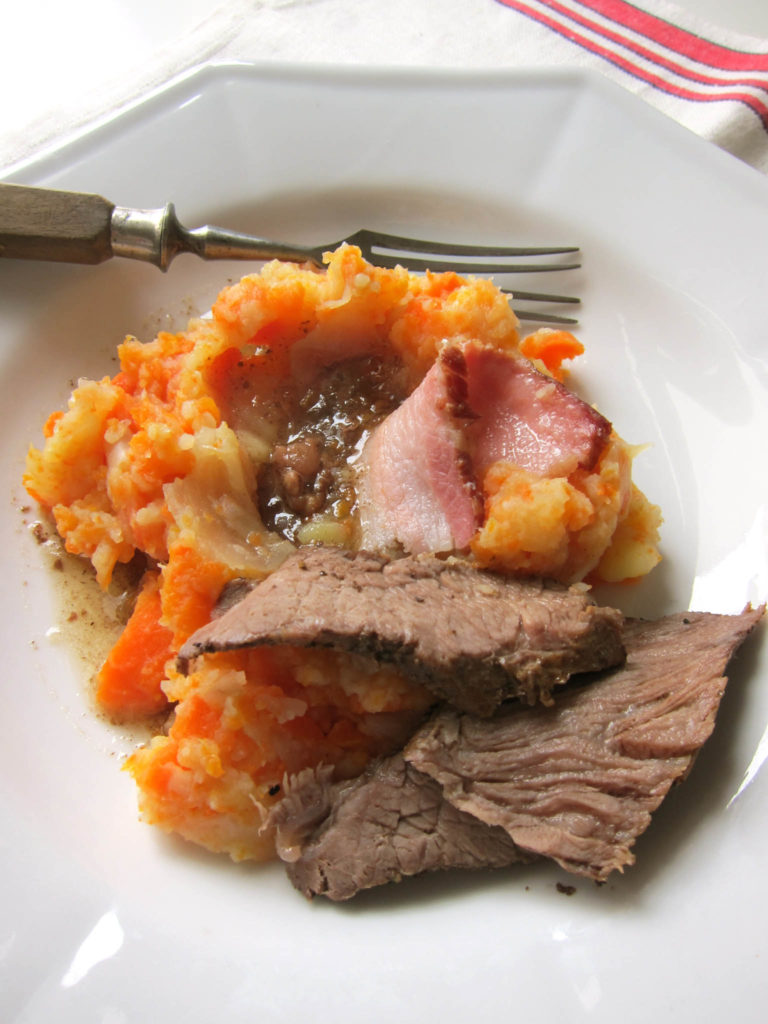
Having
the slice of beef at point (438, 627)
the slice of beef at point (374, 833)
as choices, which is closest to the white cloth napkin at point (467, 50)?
the slice of beef at point (438, 627)

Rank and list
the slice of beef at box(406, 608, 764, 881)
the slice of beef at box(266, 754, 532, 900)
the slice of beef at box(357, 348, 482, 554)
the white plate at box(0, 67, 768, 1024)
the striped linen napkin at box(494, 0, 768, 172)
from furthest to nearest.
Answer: the striped linen napkin at box(494, 0, 768, 172)
the slice of beef at box(357, 348, 482, 554)
the slice of beef at box(266, 754, 532, 900)
the slice of beef at box(406, 608, 764, 881)
the white plate at box(0, 67, 768, 1024)

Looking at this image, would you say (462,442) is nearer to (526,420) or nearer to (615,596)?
(526,420)

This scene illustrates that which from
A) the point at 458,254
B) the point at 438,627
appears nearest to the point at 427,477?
the point at 438,627

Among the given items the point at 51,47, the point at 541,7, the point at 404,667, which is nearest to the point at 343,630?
the point at 404,667

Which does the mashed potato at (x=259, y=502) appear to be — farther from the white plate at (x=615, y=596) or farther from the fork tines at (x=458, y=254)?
the fork tines at (x=458, y=254)

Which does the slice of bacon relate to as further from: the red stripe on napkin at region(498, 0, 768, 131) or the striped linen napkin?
the red stripe on napkin at region(498, 0, 768, 131)

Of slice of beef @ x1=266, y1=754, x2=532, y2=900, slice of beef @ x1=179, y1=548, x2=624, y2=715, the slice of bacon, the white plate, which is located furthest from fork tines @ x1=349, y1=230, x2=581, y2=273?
slice of beef @ x1=266, y1=754, x2=532, y2=900
